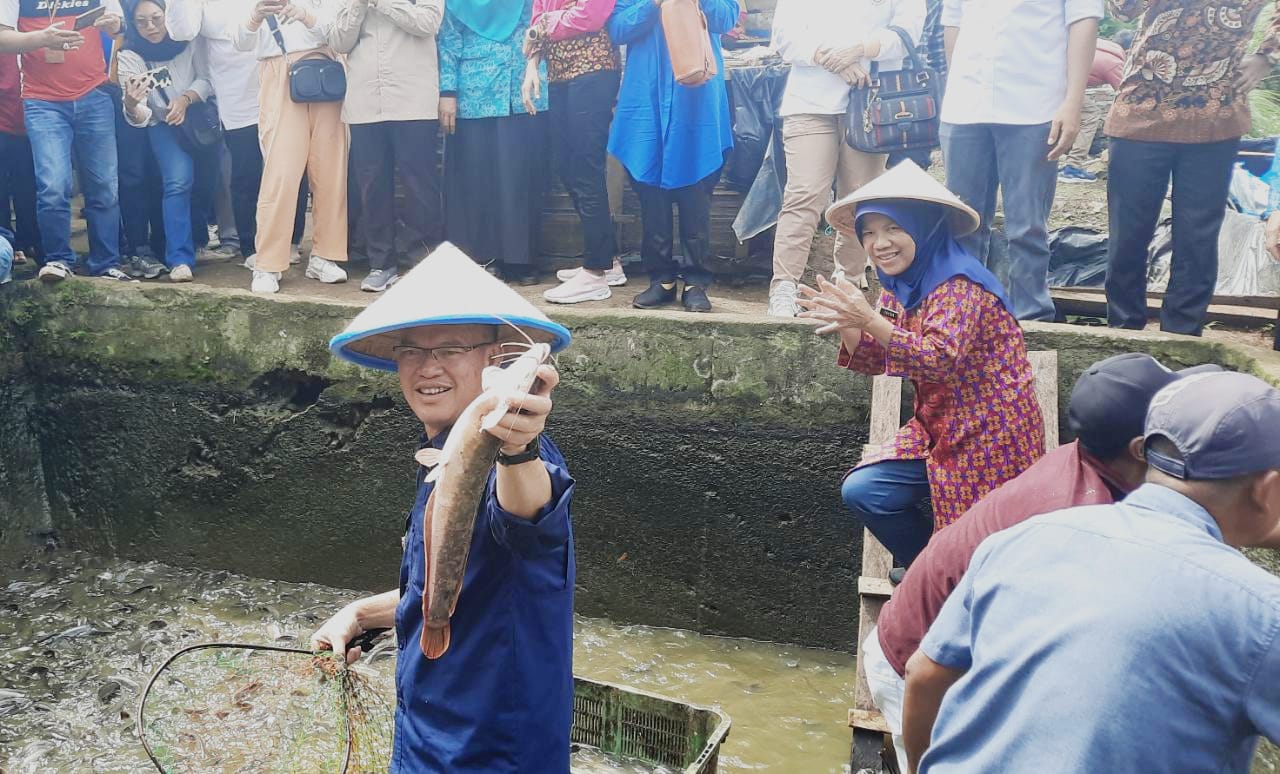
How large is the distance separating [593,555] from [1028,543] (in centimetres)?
433

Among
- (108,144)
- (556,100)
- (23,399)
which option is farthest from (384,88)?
(23,399)

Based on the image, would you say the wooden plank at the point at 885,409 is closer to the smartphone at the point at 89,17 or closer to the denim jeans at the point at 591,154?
the denim jeans at the point at 591,154

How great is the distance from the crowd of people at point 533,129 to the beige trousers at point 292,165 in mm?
16

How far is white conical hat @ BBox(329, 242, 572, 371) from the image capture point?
2.48 meters

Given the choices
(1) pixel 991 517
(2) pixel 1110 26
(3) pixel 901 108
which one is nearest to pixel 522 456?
(1) pixel 991 517

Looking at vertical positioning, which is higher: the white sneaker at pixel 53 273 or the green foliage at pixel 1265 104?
the green foliage at pixel 1265 104

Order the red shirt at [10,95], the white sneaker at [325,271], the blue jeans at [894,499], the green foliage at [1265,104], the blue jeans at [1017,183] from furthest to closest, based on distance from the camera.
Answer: the green foliage at [1265,104] < the white sneaker at [325,271] < the red shirt at [10,95] < the blue jeans at [1017,183] < the blue jeans at [894,499]

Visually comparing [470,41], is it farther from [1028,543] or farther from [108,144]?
[1028,543]

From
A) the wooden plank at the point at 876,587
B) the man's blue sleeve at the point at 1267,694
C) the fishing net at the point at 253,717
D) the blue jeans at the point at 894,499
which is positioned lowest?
the fishing net at the point at 253,717

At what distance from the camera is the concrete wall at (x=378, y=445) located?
19.2 ft

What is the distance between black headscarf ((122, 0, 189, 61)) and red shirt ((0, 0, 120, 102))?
24cm

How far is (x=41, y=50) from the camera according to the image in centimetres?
694

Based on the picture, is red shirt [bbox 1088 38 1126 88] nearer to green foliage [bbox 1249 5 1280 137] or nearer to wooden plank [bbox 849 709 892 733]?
green foliage [bbox 1249 5 1280 137]

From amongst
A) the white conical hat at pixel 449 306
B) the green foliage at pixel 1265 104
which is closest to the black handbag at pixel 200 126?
the white conical hat at pixel 449 306
